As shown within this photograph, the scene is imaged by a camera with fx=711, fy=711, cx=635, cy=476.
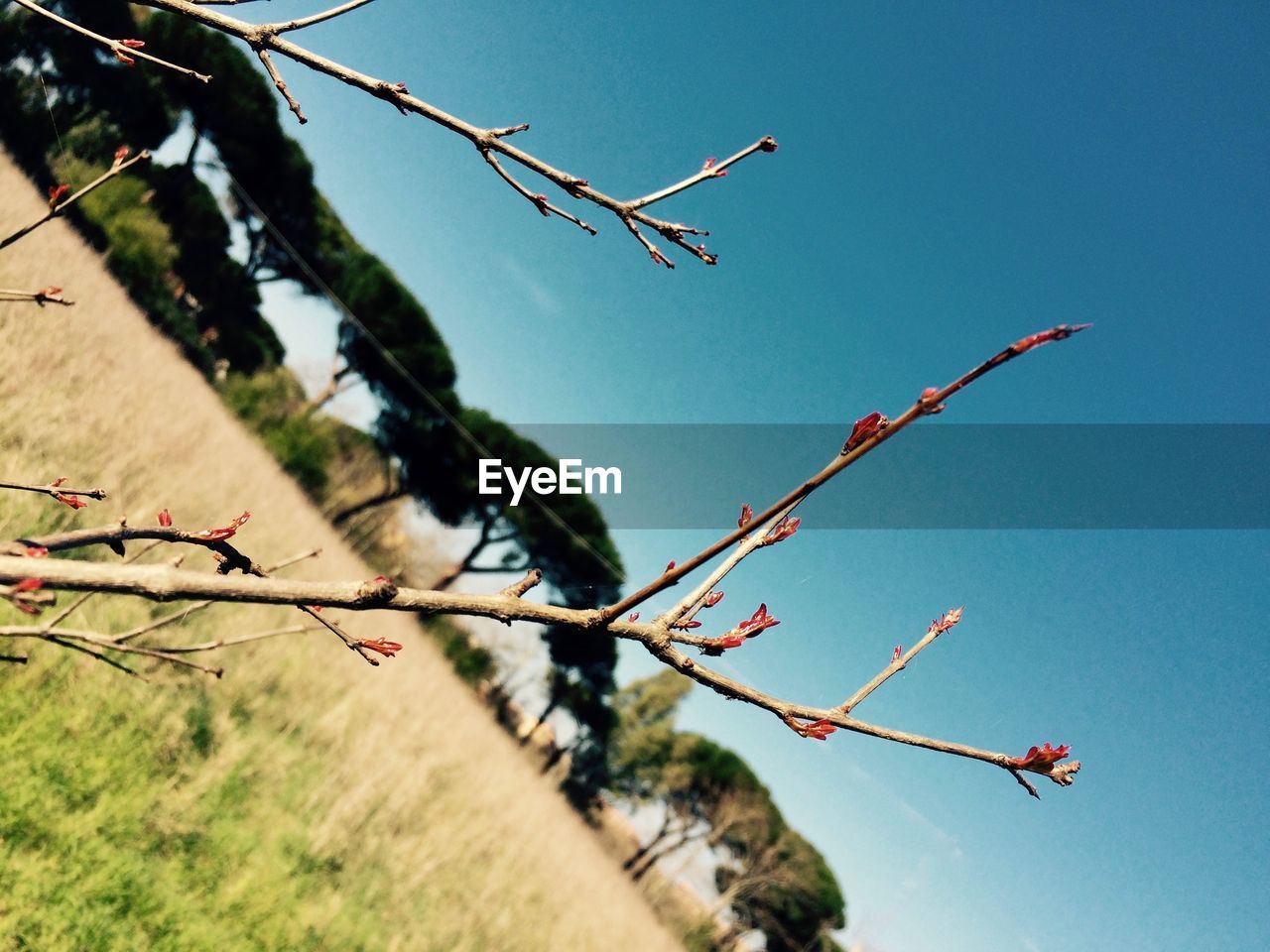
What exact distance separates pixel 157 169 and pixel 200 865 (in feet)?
69.9

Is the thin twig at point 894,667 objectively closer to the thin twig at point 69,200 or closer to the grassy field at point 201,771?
the thin twig at point 69,200

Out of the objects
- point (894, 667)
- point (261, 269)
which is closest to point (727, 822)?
point (261, 269)

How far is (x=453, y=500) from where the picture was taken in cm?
2222

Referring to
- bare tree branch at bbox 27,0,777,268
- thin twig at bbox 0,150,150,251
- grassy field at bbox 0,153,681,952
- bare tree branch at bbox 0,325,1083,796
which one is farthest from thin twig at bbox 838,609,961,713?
grassy field at bbox 0,153,681,952

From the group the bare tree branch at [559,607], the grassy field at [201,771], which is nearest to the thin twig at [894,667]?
the bare tree branch at [559,607]

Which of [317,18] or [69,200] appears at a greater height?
[317,18]

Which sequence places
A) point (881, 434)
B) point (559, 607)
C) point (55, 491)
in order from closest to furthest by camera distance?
1. point (881, 434)
2. point (559, 607)
3. point (55, 491)

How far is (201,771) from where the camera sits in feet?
13.5

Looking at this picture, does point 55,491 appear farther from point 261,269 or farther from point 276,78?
point 261,269

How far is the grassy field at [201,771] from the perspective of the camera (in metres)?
3.12

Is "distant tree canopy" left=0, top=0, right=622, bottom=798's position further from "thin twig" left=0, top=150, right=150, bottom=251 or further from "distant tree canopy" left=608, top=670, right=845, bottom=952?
"thin twig" left=0, top=150, right=150, bottom=251

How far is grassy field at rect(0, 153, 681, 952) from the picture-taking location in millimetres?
3117

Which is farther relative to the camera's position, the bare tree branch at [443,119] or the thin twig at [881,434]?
the bare tree branch at [443,119]

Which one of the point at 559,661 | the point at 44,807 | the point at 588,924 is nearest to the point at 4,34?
the point at 44,807
